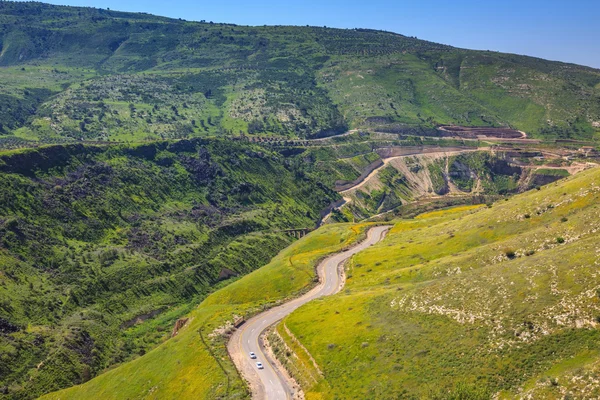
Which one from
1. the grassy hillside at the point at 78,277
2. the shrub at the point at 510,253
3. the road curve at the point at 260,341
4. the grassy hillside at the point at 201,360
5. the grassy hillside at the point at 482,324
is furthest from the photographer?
the grassy hillside at the point at 78,277

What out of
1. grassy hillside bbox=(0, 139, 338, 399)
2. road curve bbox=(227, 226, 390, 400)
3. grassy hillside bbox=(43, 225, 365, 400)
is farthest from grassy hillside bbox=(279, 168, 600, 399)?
grassy hillside bbox=(0, 139, 338, 399)

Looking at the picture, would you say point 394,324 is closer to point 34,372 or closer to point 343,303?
point 343,303

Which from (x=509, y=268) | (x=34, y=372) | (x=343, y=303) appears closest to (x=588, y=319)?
(x=509, y=268)

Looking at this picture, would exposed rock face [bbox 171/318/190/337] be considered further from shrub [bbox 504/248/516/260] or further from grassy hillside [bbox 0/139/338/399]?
shrub [bbox 504/248/516/260]

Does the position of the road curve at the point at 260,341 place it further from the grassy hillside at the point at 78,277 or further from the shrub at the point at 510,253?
the shrub at the point at 510,253

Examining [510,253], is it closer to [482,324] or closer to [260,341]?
[482,324]

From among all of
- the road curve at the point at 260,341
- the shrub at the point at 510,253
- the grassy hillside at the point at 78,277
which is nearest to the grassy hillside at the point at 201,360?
the road curve at the point at 260,341
